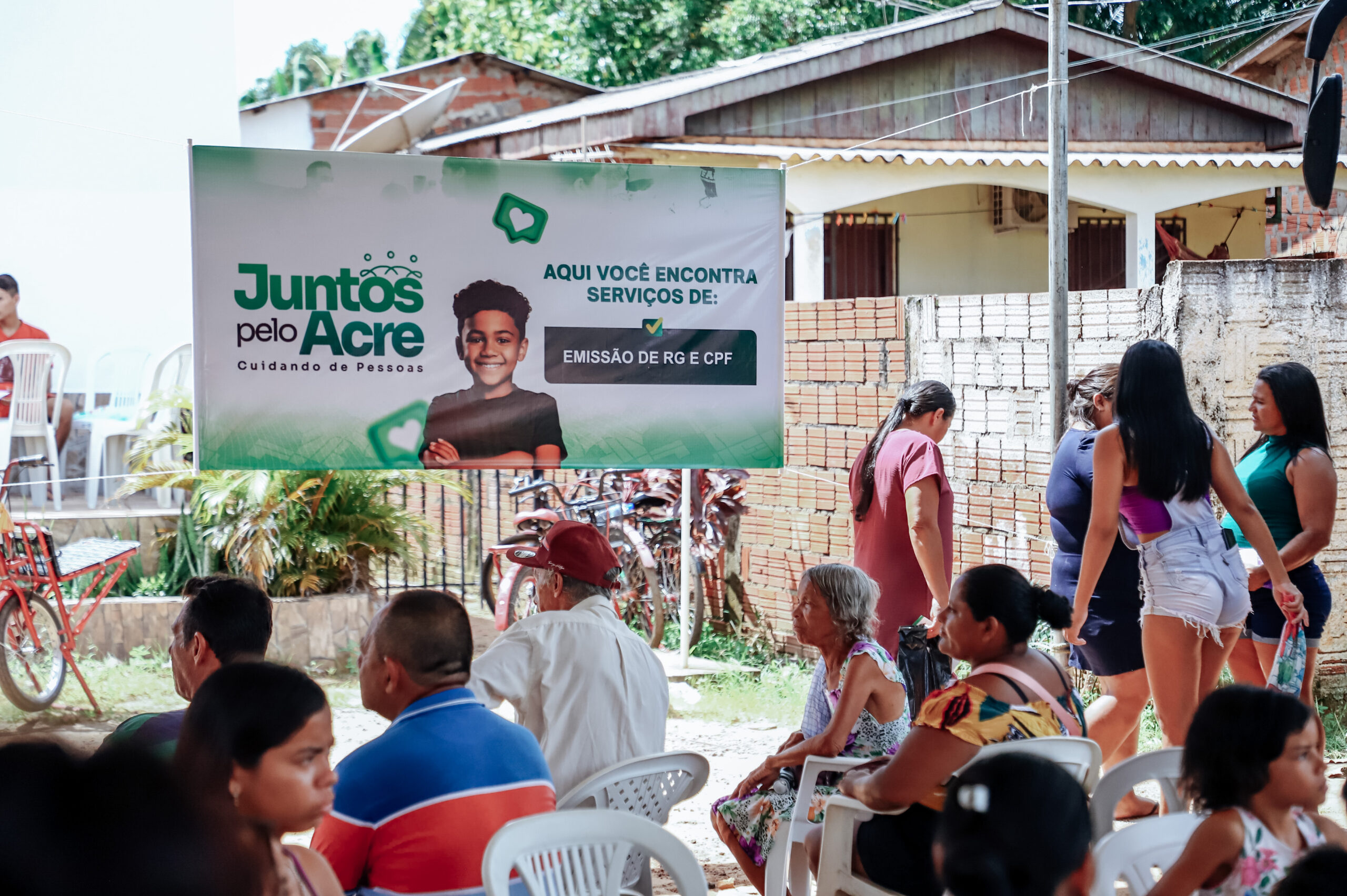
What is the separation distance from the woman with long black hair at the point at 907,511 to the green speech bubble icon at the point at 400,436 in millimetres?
1676

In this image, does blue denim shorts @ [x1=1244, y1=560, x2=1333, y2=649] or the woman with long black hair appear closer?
blue denim shorts @ [x1=1244, y1=560, x2=1333, y2=649]

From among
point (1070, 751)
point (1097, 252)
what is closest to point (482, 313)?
point (1070, 751)

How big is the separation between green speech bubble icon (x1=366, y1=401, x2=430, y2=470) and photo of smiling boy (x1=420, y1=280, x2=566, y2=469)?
0.08 feet

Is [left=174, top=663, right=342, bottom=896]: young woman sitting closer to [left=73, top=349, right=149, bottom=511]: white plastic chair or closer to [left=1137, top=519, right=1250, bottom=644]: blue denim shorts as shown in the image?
[left=1137, top=519, right=1250, bottom=644]: blue denim shorts

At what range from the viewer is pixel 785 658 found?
24.9ft

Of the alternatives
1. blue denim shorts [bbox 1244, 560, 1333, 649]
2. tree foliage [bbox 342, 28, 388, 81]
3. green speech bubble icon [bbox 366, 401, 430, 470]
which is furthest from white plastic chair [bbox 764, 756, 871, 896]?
tree foliage [bbox 342, 28, 388, 81]

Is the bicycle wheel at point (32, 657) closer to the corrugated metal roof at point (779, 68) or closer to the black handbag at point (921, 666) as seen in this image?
the black handbag at point (921, 666)

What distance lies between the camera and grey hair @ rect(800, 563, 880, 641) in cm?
348

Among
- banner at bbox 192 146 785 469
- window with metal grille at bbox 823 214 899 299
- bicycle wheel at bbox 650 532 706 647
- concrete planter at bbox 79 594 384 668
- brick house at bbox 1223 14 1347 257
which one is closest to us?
banner at bbox 192 146 785 469

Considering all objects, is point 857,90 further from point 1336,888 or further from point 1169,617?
point 1336,888

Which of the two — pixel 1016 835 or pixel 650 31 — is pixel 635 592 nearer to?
pixel 1016 835

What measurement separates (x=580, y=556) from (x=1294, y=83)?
16.5 m

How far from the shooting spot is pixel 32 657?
6324mm

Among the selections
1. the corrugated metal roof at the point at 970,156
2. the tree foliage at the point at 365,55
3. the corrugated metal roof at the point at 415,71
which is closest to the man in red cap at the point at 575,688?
the corrugated metal roof at the point at 970,156
